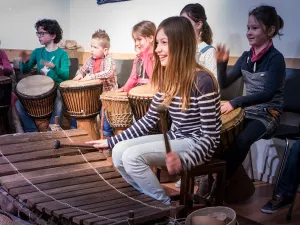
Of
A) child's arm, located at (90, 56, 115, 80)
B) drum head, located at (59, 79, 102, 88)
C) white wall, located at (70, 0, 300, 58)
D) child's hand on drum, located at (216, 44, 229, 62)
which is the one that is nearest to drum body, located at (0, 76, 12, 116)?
drum head, located at (59, 79, 102, 88)

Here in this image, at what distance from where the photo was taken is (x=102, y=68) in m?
5.15

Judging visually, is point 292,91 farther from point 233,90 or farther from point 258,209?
point 258,209

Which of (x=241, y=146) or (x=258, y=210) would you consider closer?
(x=241, y=146)

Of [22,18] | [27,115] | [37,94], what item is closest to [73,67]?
[22,18]

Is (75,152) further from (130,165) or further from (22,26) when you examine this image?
(22,26)

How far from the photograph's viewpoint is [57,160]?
2965 millimetres

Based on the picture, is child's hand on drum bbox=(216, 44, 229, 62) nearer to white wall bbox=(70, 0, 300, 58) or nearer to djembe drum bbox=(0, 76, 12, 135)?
white wall bbox=(70, 0, 300, 58)

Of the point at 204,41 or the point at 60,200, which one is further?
the point at 204,41

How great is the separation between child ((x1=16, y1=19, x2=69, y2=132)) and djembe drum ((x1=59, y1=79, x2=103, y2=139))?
518 mm

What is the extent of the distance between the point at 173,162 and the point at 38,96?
3013 mm

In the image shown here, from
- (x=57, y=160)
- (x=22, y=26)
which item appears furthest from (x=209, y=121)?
(x=22, y=26)

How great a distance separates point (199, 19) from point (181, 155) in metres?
1.57

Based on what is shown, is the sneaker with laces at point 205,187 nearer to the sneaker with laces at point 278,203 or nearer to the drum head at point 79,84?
the sneaker with laces at point 278,203

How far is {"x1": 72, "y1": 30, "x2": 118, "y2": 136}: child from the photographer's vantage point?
502cm
